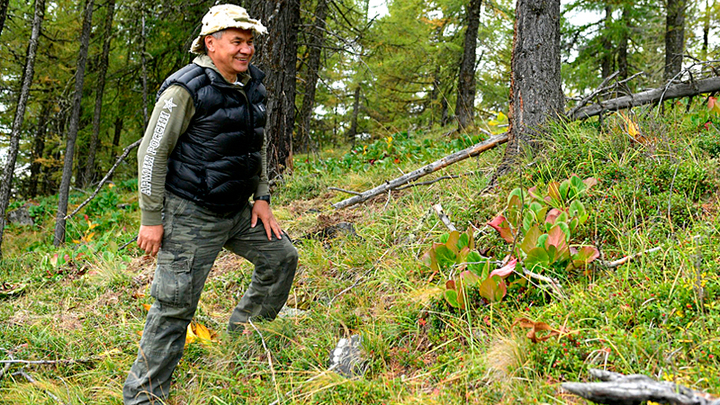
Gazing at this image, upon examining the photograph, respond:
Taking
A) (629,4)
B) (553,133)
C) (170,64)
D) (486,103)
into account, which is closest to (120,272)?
(553,133)

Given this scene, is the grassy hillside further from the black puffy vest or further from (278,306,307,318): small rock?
the black puffy vest

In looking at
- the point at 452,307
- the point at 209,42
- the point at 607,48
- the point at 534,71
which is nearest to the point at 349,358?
the point at 452,307

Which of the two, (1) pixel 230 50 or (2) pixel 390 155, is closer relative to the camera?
(1) pixel 230 50

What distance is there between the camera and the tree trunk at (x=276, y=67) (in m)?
6.39

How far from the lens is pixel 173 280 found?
287cm

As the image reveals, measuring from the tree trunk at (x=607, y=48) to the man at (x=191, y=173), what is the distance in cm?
1318

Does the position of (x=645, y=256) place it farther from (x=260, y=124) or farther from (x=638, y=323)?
(x=260, y=124)

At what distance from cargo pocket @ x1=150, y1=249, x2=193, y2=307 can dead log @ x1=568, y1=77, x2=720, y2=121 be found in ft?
11.4

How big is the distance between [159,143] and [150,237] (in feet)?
1.84

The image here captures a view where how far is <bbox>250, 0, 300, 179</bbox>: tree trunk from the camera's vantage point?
6.39 meters

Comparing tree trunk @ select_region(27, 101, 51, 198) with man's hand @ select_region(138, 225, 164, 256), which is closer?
man's hand @ select_region(138, 225, 164, 256)

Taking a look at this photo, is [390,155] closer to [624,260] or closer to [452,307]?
[452,307]

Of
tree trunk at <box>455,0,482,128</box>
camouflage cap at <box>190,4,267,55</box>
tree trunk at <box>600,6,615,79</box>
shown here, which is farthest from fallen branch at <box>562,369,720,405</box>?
tree trunk at <box>600,6,615,79</box>

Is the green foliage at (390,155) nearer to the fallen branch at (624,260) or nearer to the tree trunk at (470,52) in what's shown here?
the fallen branch at (624,260)
